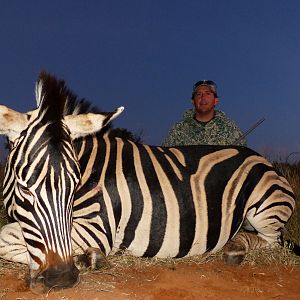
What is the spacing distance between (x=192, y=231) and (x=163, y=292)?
2.91ft

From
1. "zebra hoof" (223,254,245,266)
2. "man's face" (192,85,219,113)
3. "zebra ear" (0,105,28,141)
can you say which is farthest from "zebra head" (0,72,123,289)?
"man's face" (192,85,219,113)

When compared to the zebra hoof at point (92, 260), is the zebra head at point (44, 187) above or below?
above

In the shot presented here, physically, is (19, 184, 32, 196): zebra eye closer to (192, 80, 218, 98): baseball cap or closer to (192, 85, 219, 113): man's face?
(192, 85, 219, 113): man's face

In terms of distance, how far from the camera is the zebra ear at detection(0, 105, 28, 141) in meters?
3.15

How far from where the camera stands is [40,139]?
3.14 m

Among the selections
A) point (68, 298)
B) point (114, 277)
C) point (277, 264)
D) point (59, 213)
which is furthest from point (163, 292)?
point (277, 264)

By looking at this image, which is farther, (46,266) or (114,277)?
(114,277)

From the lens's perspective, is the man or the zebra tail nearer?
the zebra tail

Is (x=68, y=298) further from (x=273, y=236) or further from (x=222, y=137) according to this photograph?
(x=222, y=137)

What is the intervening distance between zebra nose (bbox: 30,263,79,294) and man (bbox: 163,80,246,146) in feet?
12.7

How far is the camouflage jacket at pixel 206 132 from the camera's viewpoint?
6.57m

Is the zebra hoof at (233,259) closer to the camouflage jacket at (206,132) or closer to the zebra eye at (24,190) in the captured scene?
the zebra eye at (24,190)

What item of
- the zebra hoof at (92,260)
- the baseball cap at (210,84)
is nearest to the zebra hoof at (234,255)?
the zebra hoof at (92,260)

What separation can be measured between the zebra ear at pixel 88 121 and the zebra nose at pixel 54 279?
36.5 inches
